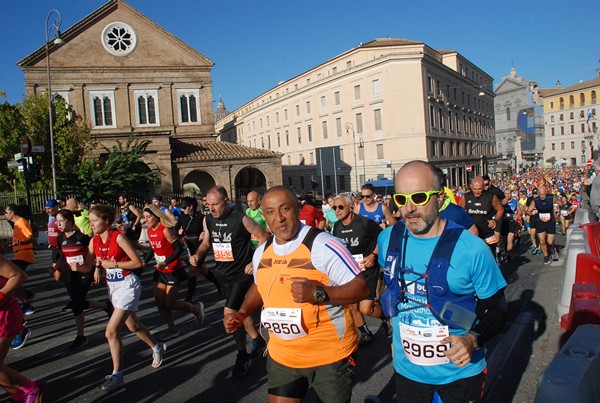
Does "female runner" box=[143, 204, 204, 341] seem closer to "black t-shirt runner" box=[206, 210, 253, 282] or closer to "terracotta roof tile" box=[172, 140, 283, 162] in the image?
"black t-shirt runner" box=[206, 210, 253, 282]

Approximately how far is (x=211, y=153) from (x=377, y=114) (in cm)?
2465

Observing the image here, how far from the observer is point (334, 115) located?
189ft

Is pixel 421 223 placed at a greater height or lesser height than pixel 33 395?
greater

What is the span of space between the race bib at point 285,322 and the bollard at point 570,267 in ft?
14.7

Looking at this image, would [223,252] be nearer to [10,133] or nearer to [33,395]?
[33,395]

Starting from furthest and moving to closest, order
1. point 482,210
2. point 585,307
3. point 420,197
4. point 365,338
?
Answer: 1. point 482,210
2. point 365,338
3. point 585,307
4. point 420,197

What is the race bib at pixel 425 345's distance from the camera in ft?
8.52

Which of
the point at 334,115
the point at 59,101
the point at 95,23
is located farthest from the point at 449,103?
the point at 59,101

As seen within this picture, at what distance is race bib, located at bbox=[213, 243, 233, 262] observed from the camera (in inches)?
227

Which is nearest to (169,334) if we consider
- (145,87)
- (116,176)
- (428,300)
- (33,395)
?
(33,395)

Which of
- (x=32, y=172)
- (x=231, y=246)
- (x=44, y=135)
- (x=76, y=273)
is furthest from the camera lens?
(x=44, y=135)

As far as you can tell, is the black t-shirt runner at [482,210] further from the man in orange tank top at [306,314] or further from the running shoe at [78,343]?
the running shoe at [78,343]

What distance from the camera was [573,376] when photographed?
1517mm

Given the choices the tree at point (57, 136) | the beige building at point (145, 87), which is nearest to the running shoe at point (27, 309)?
the tree at point (57, 136)
